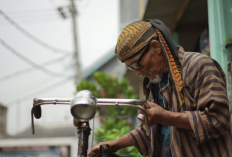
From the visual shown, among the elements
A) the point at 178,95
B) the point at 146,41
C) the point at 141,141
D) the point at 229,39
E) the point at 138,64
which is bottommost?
the point at 141,141

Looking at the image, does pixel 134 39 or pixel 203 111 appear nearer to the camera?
pixel 203 111

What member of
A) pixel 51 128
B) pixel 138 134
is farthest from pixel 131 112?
pixel 51 128

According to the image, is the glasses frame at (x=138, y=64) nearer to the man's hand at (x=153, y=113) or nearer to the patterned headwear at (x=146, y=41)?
the patterned headwear at (x=146, y=41)

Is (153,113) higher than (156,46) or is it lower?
lower

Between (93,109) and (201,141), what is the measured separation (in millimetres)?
616

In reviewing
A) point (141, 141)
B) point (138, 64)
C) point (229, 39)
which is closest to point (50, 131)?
point (229, 39)

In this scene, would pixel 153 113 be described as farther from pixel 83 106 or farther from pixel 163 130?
pixel 163 130

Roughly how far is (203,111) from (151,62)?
478 mm

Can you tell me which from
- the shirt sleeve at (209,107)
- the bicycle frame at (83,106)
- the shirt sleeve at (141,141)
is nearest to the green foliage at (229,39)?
the shirt sleeve at (141,141)

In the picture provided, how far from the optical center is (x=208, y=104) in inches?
70.7

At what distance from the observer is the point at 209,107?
1.78 meters

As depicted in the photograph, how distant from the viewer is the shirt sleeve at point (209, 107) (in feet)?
5.83

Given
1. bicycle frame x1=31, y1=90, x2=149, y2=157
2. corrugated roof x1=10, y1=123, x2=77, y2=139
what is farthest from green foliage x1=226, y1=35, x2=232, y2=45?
corrugated roof x1=10, y1=123, x2=77, y2=139

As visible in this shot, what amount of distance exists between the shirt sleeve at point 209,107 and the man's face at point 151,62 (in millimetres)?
331
